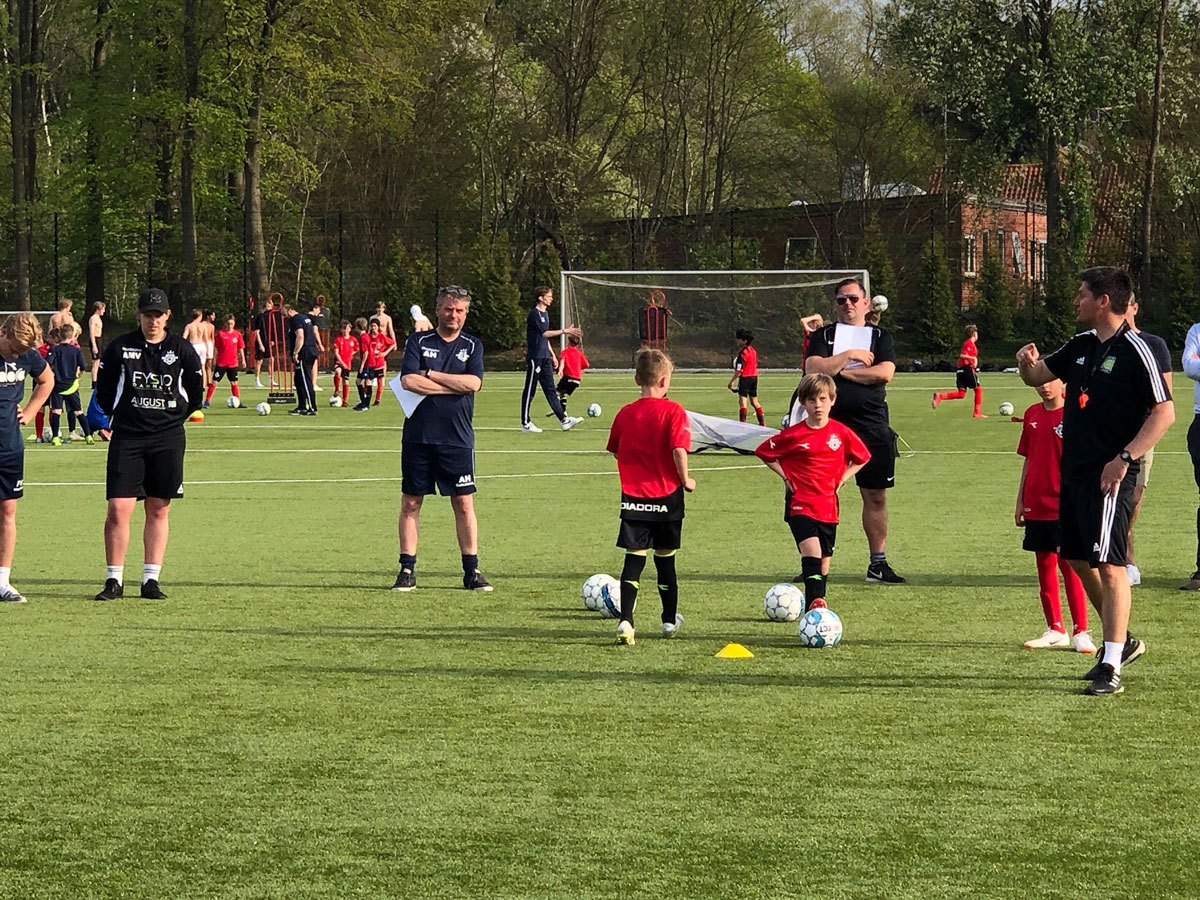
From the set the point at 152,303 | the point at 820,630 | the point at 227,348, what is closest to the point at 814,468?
the point at 820,630

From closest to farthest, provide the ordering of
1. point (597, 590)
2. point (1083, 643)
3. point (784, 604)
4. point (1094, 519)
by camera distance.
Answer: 1. point (1094, 519)
2. point (1083, 643)
3. point (784, 604)
4. point (597, 590)

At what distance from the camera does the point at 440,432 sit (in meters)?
11.1

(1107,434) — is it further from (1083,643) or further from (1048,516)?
(1083,643)

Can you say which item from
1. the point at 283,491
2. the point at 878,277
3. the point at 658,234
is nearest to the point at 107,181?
the point at 658,234

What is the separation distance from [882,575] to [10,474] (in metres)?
5.69

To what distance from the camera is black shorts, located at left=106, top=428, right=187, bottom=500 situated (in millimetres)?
10492

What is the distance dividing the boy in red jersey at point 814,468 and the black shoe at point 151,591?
4.07m

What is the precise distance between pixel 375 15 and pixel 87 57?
1901 cm

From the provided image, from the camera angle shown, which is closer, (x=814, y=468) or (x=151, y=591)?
(x=814, y=468)

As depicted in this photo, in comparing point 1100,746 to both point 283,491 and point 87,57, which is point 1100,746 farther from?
point 87,57

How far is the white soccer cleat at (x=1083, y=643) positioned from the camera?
8688mm

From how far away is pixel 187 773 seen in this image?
6.43 metres

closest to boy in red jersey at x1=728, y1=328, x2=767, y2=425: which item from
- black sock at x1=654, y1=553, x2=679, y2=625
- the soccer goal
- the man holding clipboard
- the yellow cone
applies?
the soccer goal

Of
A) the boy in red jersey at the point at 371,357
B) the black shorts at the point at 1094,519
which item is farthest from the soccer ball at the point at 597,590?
the boy in red jersey at the point at 371,357
